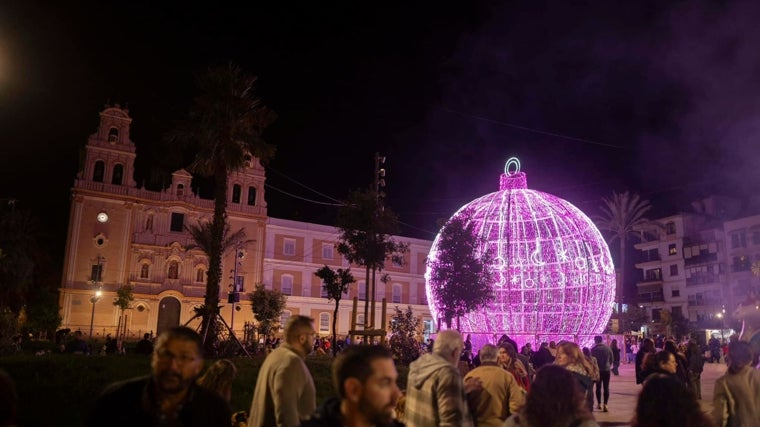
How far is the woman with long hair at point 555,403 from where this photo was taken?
131 inches

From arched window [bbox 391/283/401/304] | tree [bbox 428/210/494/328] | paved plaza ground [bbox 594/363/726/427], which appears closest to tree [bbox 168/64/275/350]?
tree [bbox 428/210/494/328]

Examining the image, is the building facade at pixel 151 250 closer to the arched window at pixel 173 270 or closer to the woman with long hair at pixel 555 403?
the arched window at pixel 173 270

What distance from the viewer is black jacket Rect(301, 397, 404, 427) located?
2.59 metres

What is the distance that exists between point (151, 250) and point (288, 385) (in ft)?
148

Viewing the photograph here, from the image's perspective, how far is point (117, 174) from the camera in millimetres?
45344

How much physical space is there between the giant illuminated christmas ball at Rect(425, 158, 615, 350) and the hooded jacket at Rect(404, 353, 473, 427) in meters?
19.7

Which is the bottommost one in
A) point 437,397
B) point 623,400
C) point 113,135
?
point 623,400

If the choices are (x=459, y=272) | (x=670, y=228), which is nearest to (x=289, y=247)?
(x=459, y=272)

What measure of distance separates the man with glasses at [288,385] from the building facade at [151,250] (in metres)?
36.7

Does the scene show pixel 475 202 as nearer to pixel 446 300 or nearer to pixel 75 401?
pixel 446 300

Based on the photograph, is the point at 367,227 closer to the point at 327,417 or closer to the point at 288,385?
the point at 288,385

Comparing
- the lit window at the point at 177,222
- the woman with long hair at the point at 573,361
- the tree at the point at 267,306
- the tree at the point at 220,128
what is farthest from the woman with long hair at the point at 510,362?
the lit window at the point at 177,222

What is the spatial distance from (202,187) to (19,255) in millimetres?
A: 21244

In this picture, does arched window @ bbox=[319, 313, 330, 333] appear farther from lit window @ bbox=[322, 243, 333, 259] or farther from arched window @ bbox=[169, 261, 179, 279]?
arched window @ bbox=[169, 261, 179, 279]
